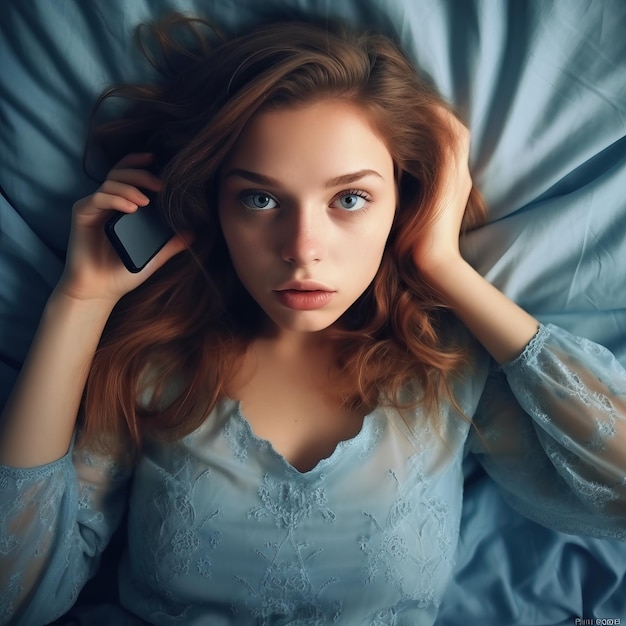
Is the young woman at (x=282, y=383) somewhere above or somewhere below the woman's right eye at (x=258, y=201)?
below

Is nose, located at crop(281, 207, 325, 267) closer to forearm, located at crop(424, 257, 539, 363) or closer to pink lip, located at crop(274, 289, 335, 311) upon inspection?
pink lip, located at crop(274, 289, 335, 311)

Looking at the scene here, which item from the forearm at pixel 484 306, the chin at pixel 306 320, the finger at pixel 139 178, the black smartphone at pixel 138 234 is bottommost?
the forearm at pixel 484 306

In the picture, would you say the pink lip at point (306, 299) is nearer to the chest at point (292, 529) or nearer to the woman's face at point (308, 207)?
the woman's face at point (308, 207)

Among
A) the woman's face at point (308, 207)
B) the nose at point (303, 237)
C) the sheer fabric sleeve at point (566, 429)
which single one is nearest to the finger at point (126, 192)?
the woman's face at point (308, 207)

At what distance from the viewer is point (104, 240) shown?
38.1 inches

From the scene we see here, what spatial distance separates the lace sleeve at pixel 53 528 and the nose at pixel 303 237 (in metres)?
0.49

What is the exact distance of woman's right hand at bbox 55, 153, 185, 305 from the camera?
92 cm

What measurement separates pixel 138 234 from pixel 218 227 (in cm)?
13

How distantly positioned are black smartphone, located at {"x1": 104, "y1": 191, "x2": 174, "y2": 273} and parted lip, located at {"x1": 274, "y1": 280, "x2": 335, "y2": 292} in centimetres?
23

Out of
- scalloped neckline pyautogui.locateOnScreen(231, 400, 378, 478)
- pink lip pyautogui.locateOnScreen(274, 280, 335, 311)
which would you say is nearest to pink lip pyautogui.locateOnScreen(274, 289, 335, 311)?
pink lip pyautogui.locateOnScreen(274, 280, 335, 311)

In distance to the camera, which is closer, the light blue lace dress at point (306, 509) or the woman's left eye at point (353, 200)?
the woman's left eye at point (353, 200)

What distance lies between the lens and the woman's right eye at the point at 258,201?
84 centimetres

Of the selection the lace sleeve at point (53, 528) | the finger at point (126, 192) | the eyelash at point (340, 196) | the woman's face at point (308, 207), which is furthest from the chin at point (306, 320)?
the lace sleeve at point (53, 528)

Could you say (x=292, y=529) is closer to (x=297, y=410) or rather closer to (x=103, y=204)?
(x=297, y=410)
